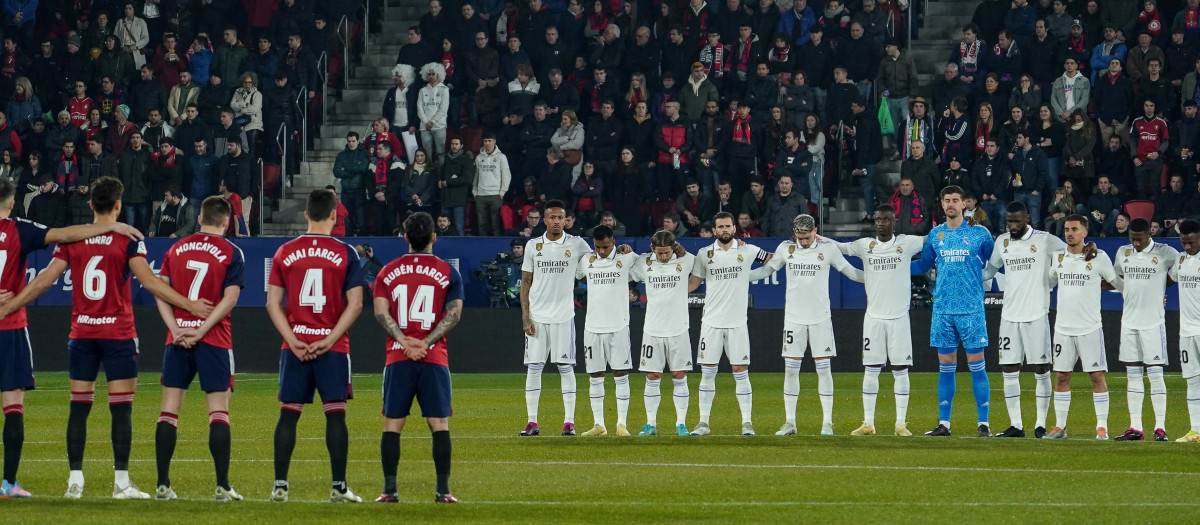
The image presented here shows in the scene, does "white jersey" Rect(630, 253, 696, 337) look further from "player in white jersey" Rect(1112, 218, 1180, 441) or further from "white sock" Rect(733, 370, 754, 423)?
"player in white jersey" Rect(1112, 218, 1180, 441)

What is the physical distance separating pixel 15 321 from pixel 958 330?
9.86 meters

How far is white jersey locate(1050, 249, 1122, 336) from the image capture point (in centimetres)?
1598

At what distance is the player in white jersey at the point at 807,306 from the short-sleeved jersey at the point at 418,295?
22.0ft

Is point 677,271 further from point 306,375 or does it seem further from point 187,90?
point 187,90

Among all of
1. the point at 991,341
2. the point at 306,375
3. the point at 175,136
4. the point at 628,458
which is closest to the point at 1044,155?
the point at 991,341

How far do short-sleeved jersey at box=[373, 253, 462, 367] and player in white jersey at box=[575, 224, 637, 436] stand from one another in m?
6.00

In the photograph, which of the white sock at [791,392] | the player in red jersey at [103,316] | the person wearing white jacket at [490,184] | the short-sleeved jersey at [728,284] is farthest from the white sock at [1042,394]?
the person wearing white jacket at [490,184]

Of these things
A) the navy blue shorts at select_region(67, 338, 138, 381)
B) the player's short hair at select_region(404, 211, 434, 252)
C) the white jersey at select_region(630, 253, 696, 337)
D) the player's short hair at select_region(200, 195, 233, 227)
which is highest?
the player's short hair at select_region(200, 195, 233, 227)

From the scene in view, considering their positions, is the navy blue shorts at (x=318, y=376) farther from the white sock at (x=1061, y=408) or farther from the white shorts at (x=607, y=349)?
the white sock at (x=1061, y=408)

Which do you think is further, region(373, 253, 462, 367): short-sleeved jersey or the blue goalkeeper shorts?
the blue goalkeeper shorts

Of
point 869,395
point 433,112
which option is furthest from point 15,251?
point 433,112

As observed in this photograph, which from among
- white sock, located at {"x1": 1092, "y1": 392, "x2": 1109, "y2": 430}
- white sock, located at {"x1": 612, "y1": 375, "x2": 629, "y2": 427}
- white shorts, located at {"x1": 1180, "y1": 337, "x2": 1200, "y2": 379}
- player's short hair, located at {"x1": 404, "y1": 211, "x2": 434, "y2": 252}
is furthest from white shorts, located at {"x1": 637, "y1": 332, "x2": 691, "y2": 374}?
player's short hair, located at {"x1": 404, "y1": 211, "x2": 434, "y2": 252}

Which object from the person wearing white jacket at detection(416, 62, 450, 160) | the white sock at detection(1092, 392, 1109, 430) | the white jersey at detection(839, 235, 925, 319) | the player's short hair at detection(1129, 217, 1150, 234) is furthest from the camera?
the person wearing white jacket at detection(416, 62, 450, 160)

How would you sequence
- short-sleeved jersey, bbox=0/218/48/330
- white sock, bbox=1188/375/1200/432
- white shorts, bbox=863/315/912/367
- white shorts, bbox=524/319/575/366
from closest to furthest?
short-sleeved jersey, bbox=0/218/48/330, white sock, bbox=1188/375/1200/432, white shorts, bbox=863/315/912/367, white shorts, bbox=524/319/575/366
